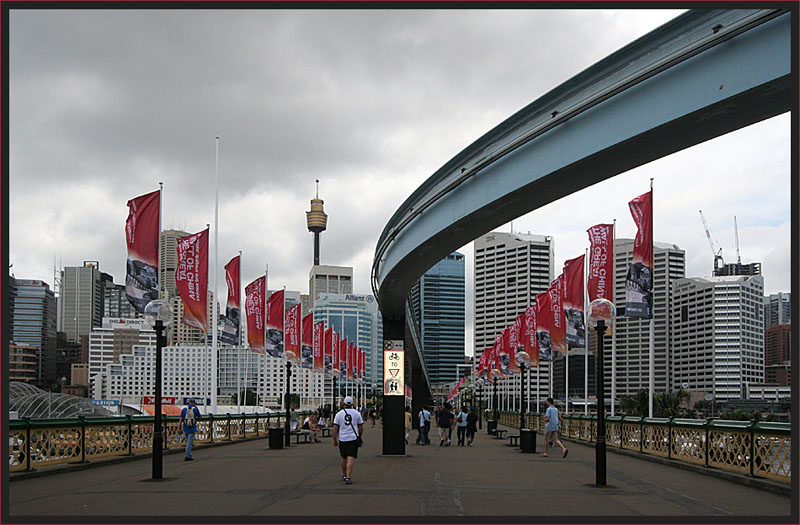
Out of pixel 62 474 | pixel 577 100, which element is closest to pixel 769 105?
pixel 577 100

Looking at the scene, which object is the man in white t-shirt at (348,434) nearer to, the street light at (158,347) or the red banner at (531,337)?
the street light at (158,347)

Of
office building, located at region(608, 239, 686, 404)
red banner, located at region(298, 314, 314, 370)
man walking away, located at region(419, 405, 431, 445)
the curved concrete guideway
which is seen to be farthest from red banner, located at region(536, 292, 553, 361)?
office building, located at region(608, 239, 686, 404)

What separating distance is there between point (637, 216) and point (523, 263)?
108 metres

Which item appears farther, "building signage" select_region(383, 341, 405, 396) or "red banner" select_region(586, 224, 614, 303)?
"red banner" select_region(586, 224, 614, 303)

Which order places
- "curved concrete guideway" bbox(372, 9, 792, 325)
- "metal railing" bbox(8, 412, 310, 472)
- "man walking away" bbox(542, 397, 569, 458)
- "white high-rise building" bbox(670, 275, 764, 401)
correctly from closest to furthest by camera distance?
"curved concrete guideway" bbox(372, 9, 792, 325) → "metal railing" bbox(8, 412, 310, 472) → "man walking away" bbox(542, 397, 569, 458) → "white high-rise building" bbox(670, 275, 764, 401)

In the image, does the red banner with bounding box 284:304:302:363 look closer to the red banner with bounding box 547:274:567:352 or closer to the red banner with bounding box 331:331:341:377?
the red banner with bounding box 547:274:567:352

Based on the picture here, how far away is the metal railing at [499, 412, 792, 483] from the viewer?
15.0 metres

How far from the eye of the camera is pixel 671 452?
21.5 m

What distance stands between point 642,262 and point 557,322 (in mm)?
12932

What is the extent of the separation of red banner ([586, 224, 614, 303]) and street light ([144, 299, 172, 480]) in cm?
1373

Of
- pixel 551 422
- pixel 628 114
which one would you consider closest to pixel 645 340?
pixel 551 422

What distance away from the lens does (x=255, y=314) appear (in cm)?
3322

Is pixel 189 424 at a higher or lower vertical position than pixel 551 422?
higher

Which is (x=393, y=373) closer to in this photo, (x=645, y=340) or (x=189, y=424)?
(x=189, y=424)
